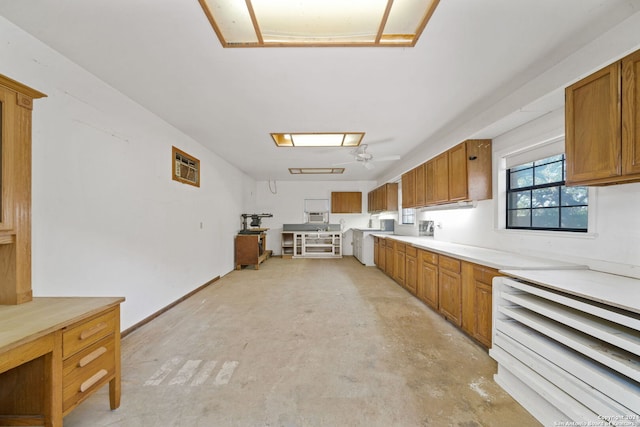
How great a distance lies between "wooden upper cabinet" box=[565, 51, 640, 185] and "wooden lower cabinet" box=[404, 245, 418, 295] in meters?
2.31

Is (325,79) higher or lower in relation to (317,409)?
higher

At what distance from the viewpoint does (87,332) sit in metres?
1.37

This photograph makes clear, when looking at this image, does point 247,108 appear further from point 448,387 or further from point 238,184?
point 238,184

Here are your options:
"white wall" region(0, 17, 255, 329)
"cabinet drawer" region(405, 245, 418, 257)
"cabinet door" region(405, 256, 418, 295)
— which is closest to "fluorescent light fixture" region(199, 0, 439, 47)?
"white wall" region(0, 17, 255, 329)

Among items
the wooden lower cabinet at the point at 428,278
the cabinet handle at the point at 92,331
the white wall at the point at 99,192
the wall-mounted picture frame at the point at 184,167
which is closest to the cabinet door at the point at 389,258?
the wooden lower cabinet at the point at 428,278

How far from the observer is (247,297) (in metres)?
3.91

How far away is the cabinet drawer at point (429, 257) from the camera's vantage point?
323 centimetres

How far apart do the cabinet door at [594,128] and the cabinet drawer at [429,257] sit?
5.56 feet

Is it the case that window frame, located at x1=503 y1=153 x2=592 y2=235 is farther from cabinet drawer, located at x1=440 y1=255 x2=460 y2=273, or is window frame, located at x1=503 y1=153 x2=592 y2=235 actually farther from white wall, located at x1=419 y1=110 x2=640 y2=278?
cabinet drawer, located at x1=440 y1=255 x2=460 y2=273

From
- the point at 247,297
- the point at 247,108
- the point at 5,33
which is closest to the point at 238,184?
the point at 247,297

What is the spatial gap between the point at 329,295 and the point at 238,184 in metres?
3.97

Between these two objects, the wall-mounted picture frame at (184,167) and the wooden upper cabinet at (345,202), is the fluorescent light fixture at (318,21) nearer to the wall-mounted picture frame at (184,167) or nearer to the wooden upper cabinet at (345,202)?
the wall-mounted picture frame at (184,167)

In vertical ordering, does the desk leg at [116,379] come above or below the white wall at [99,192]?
below

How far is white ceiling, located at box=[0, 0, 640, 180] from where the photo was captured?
1529 millimetres
